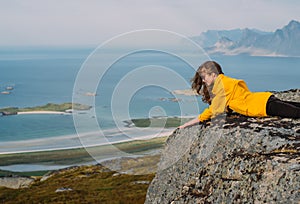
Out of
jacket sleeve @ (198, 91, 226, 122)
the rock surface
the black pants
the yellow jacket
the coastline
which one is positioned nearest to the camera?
the rock surface

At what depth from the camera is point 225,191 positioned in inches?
280

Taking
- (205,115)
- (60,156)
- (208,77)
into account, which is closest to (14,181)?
(60,156)

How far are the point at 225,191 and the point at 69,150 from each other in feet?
405

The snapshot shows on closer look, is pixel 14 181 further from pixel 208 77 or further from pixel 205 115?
pixel 208 77

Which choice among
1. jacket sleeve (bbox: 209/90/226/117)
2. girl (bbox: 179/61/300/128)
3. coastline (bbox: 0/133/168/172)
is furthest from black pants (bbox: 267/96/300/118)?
coastline (bbox: 0/133/168/172)

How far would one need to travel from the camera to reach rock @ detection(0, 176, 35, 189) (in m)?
73.2

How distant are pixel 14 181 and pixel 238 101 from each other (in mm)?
75134

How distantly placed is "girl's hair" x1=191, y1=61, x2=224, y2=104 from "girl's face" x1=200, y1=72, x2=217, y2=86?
60 millimetres

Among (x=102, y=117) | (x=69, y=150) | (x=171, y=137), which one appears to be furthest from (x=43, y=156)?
(x=171, y=137)

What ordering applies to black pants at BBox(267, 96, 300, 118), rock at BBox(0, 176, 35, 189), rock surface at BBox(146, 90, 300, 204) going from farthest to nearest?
rock at BBox(0, 176, 35, 189), black pants at BBox(267, 96, 300, 118), rock surface at BBox(146, 90, 300, 204)

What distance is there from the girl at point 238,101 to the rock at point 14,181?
7019 cm

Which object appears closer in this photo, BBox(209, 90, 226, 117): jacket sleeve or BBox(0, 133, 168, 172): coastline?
BBox(209, 90, 226, 117): jacket sleeve

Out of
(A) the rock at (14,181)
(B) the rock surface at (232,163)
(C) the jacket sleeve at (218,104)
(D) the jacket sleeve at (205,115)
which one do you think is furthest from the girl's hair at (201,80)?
(A) the rock at (14,181)

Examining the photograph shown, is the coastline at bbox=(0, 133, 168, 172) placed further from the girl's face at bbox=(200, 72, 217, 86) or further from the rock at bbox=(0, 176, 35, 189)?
the girl's face at bbox=(200, 72, 217, 86)
